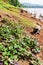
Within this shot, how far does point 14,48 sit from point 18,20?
3.86 m

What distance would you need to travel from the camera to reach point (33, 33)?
1091 centimetres

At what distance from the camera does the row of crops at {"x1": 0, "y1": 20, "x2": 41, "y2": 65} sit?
7797 millimetres

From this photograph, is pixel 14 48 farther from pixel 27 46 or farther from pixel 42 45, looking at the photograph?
pixel 42 45

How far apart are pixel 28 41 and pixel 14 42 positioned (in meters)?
0.95

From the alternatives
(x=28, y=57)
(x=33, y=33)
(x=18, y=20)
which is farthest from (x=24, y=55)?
(x=18, y=20)

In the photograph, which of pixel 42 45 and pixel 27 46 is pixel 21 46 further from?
pixel 42 45

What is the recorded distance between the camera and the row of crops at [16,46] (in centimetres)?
780

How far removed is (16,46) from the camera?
27.6 ft

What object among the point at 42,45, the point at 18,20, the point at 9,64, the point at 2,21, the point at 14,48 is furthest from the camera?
the point at 18,20

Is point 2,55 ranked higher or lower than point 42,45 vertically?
higher

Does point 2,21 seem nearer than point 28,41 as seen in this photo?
No

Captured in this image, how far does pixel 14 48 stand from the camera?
8273 millimetres

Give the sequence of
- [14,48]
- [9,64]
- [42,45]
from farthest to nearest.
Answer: [42,45]
[14,48]
[9,64]

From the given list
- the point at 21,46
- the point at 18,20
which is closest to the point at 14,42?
the point at 21,46
